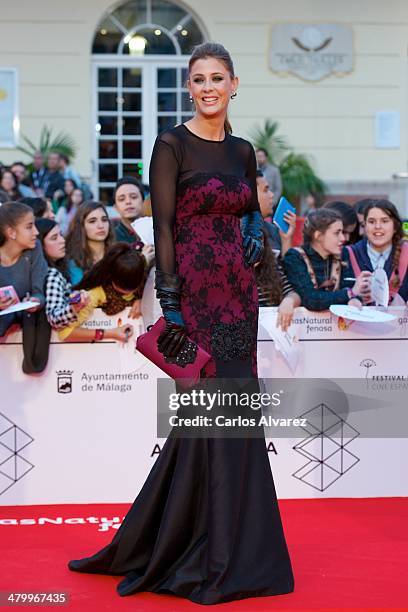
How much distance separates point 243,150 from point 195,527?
1.51 metres

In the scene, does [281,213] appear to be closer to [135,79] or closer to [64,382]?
[64,382]

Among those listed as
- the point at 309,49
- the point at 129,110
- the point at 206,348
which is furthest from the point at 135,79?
the point at 206,348

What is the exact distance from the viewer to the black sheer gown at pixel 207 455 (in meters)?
4.20

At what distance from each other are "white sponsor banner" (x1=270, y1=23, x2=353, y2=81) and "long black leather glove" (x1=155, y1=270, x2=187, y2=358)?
12.9 meters

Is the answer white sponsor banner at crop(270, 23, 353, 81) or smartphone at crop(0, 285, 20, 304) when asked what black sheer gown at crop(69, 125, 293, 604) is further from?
white sponsor banner at crop(270, 23, 353, 81)

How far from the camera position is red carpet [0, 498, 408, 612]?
410cm

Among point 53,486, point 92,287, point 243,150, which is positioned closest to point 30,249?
point 92,287

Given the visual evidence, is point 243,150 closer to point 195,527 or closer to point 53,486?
point 195,527

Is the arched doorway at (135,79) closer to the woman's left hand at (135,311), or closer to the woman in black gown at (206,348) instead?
the woman's left hand at (135,311)

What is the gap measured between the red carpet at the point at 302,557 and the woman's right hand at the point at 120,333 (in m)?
0.91

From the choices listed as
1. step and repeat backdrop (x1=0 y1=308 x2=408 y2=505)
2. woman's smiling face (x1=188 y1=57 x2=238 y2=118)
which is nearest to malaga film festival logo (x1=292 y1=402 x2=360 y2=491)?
step and repeat backdrop (x1=0 y1=308 x2=408 y2=505)

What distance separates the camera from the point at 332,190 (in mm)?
16562

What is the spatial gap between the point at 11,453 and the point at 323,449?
1.70 m

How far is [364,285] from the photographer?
20.5 feet
